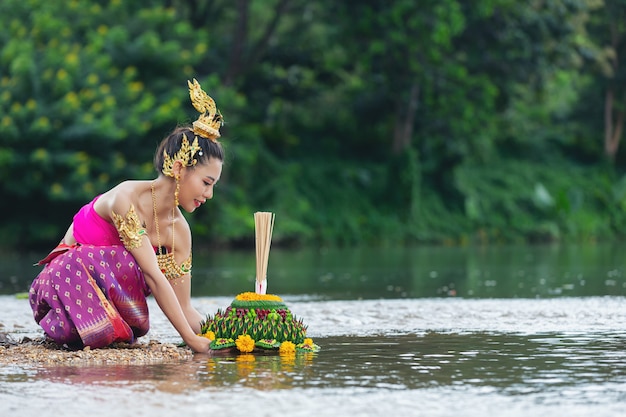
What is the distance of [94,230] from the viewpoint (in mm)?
7297

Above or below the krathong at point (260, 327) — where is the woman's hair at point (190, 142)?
above

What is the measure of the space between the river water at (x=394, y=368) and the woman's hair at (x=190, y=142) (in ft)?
3.87

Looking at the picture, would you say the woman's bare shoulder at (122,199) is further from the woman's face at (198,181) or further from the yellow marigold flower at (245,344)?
the yellow marigold flower at (245,344)

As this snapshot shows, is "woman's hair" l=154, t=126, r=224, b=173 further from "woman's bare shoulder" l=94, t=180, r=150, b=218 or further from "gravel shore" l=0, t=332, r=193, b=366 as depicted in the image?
"gravel shore" l=0, t=332, r=193, b=366

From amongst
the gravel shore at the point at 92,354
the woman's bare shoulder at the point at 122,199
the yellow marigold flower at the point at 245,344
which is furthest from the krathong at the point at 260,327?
the woman's bare shoulder at the point at 122,199

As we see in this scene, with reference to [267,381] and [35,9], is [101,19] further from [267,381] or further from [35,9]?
[267,381]

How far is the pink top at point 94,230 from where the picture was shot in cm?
727

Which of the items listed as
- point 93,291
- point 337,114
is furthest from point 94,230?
point 337,114

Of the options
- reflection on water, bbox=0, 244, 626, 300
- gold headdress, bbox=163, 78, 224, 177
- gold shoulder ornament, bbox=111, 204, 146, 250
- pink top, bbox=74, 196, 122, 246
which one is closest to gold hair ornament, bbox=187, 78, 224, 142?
gold headdress, bbox=163, 78, 224, 177

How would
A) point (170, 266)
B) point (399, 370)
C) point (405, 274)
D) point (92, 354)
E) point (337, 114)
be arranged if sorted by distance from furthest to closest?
point (337, 114) < point (405, 274) < point (170, 266) < point (92, 354) < point (399, 370)

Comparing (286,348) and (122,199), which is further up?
(122,199)

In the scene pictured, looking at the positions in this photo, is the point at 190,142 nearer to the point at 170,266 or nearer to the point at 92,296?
the point at 170,266

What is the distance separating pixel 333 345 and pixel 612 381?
7.03ft

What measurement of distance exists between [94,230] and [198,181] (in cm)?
71
